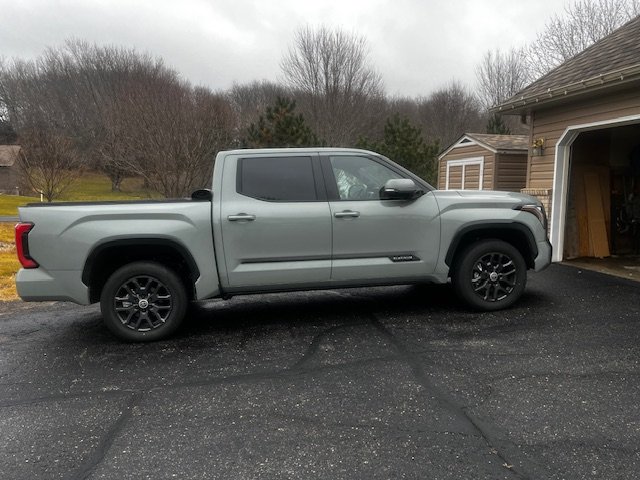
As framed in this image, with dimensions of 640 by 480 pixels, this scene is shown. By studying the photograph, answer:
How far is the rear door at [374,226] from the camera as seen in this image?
4.68 metres

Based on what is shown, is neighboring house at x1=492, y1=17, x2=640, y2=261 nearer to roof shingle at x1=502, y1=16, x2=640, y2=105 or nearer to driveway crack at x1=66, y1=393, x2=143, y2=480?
roof shingle at x1=502, y1=16, x2=640, y2=105

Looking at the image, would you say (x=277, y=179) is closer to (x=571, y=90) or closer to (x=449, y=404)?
(x=449, y=404)

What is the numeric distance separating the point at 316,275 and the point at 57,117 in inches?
1826

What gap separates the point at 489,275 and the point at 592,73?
4519mm

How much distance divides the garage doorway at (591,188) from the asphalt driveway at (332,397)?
366 centimetres

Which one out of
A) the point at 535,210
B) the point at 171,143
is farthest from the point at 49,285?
the point at 171,143

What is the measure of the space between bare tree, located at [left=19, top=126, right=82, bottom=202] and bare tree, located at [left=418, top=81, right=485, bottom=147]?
1251 inches

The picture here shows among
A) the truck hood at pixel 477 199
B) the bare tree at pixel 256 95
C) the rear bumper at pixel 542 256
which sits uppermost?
the bare tree at pixel 256 95

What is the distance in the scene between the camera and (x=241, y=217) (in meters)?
4.42

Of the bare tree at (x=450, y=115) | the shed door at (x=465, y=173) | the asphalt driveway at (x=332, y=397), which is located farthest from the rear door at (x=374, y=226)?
the bare tree at (x=450, y=115)

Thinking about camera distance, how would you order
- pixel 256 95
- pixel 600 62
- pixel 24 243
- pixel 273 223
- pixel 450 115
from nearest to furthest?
pixel 24 243 < pixel 273 223 < pixel 600 62 < pixel 256 95 < pixel 450 115

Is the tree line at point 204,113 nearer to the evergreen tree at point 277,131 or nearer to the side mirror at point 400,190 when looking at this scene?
the evergreen tree at point 277,131

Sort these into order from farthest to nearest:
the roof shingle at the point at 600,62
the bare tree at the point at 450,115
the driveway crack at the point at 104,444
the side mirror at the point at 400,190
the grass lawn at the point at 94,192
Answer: the bare tree at the point at 450,115 → the grass lawn at the point at 94,192 → the roof shingle at the point at 600,62 → the side mirror at the point at 400,190 → the driveway crack at the point at 104,444

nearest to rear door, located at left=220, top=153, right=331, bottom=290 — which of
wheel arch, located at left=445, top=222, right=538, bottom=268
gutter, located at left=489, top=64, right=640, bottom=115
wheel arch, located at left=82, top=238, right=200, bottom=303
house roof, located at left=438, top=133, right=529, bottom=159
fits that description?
wheel arch, located at left=82, top=238, right=200, bottom=303
